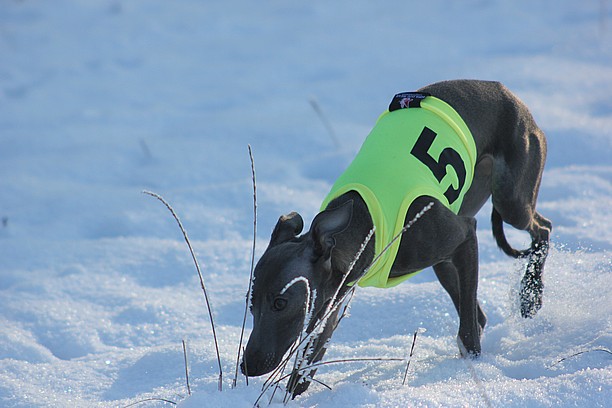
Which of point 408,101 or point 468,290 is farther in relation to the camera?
point 408,101

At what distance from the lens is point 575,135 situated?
6727 mm

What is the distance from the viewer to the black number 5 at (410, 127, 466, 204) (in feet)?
12.2

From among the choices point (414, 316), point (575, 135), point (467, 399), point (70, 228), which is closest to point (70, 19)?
point (70, 228)

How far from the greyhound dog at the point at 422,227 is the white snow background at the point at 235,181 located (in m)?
0.19

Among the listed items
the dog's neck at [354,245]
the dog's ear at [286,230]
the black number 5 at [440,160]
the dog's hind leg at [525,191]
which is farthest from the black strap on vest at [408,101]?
the dog's ear at [286,230]

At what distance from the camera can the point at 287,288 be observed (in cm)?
303

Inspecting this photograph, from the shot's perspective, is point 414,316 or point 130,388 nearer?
point 130,388

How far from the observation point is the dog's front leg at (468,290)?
12.5 ft

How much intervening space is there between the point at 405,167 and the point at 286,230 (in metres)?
0.64

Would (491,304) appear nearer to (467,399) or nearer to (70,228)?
(467,399)

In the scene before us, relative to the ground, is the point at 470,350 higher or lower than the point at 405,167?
lower

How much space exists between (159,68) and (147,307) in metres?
4.92

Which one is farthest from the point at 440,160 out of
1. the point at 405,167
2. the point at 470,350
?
the point at 470,350

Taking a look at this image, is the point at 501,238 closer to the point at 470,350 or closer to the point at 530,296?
the point at 530,296
